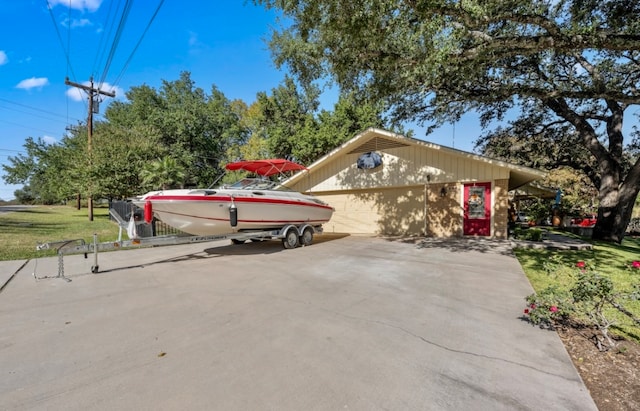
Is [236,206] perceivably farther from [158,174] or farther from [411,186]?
[158,174]

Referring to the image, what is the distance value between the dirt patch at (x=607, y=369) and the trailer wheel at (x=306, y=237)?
6.70 metres

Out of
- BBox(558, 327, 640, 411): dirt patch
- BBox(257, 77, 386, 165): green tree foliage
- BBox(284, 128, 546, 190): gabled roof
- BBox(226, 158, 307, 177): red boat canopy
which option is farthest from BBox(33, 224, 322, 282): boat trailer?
BBox(257, 77, 386, 165): green tree foliage

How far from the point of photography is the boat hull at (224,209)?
6.21 metres

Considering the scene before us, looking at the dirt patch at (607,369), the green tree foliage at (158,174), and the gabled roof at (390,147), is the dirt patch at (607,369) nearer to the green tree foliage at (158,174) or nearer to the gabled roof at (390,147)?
the gabled roof at (390,147)

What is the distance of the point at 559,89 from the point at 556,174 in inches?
763

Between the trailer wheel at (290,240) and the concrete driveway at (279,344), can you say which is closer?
the concrete driveway at (279,344)

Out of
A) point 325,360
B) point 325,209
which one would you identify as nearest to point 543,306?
point 325,360

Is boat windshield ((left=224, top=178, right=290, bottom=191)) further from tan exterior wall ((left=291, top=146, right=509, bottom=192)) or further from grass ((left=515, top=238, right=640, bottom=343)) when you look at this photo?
grass ((left=515, top=238, right=640, bottom=343))

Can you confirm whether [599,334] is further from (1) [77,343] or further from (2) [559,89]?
(2) [559,89]

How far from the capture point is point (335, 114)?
68.7ft

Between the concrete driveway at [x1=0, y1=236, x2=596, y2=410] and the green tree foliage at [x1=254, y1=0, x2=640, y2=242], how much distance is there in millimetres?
4504

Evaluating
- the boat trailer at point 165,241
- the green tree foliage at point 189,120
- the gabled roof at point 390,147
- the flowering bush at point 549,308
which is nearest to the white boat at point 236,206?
the boat trailer at point 165,241

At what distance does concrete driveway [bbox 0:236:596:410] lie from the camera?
6.54ft

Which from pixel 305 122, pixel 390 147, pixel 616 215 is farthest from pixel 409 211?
pixel 305 122
